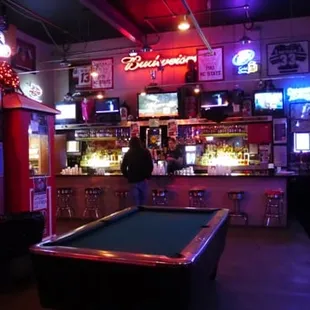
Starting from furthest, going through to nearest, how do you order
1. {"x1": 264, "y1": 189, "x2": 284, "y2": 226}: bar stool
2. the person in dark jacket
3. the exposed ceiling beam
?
the person in dark jacket, {"x1": 264, "y1": 189, "x2": 284, "y2": 226}: bar stool, the exposed ceiling beam

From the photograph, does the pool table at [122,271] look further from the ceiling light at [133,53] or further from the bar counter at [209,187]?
the ceiling light at [133,53]

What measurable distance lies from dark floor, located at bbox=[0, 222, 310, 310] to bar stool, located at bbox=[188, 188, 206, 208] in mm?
1304

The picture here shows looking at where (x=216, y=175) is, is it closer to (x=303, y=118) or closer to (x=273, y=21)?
(x=303, y=118)

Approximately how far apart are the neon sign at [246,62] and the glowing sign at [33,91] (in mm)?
5226

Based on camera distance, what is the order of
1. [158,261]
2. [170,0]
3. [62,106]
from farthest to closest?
[62,106], [170,0], [158,261]

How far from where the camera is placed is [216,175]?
26.4ft

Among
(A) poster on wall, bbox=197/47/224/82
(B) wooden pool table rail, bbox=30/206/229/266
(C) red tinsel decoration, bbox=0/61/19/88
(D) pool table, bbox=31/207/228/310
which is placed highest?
(A) poster on wall, bbox=197/47/224/82

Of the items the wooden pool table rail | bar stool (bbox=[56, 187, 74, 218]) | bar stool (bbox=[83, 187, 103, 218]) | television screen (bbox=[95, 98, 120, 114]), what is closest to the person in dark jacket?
bar stool (bbox=[83, 187, 103, 218])

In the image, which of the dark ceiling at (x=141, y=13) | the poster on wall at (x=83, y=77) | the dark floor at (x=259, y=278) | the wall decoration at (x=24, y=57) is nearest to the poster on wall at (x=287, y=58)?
the dark ceiling at (x=141, y=13)

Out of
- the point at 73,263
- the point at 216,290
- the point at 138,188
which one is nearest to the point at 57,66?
the point at 138,188

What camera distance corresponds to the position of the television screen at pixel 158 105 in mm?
10039

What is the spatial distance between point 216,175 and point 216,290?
3.94 metres

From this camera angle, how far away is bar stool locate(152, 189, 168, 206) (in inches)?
326

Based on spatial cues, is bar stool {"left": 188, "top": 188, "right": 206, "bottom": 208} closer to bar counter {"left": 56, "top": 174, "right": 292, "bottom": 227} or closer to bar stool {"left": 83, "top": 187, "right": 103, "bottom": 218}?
bar counter {"left": 56, "top": 174, "right": 292, "bottom": 227}
